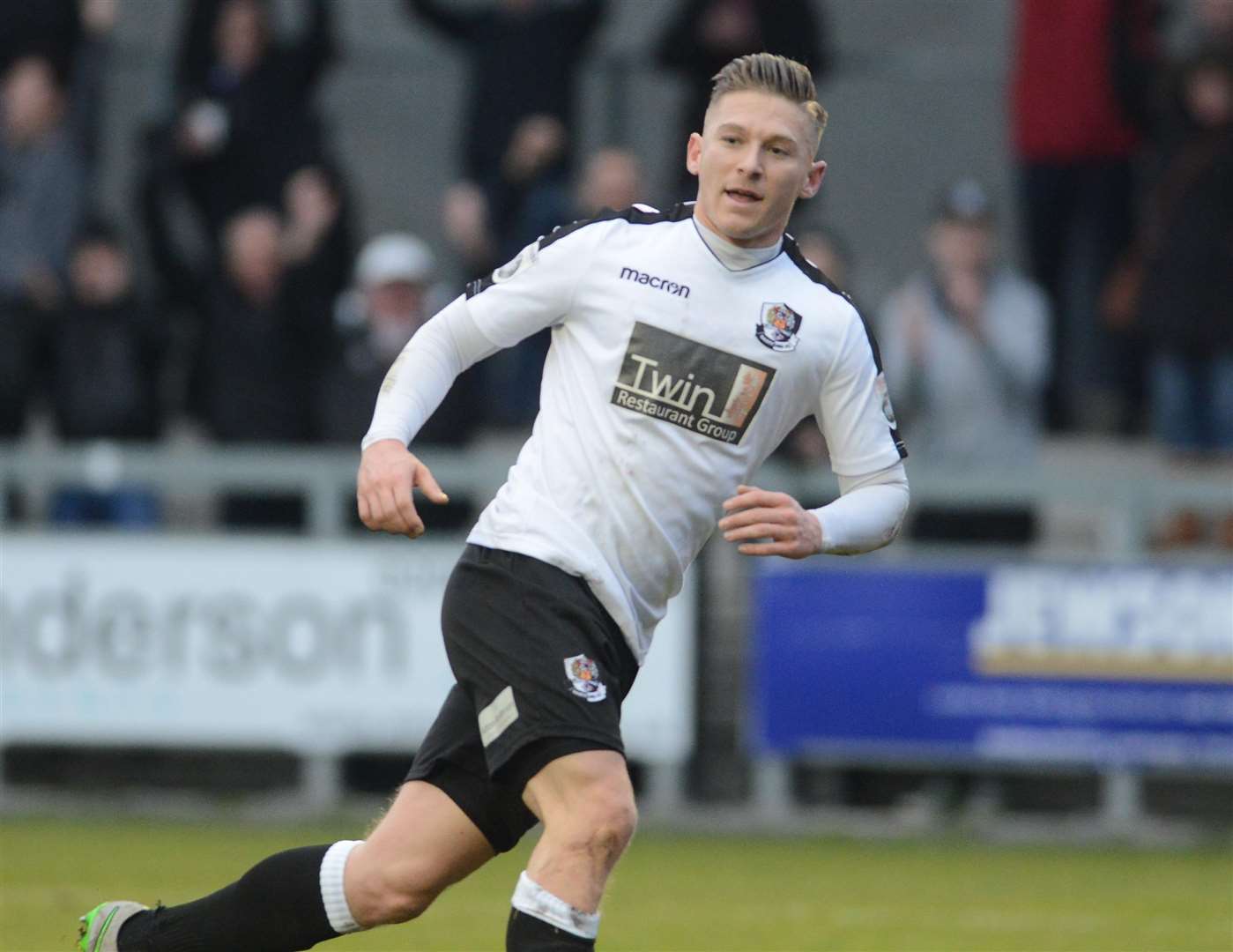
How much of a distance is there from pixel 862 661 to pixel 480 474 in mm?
2035

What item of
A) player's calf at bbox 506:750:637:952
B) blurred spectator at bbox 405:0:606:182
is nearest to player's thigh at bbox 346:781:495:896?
player's calf at bbox 506:750:637:952

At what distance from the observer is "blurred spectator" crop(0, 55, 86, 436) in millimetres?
12953

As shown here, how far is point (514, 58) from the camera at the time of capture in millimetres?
13164

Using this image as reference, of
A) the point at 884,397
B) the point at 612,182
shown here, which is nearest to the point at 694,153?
the point at 884,397

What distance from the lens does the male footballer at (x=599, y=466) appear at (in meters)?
5.48

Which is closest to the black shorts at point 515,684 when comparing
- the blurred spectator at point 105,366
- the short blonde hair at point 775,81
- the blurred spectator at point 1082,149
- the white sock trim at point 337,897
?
the white sock trim at point 337,897

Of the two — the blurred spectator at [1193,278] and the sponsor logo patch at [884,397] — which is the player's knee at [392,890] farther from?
the blurred spectator at [1193,278]

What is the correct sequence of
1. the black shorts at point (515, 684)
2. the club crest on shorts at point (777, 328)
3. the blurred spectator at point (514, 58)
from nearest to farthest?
1. the black shorts at point (515, 684)
2. the club crest on shorts at point (777, 328)
3. the blurred spectator at point (514, 58)

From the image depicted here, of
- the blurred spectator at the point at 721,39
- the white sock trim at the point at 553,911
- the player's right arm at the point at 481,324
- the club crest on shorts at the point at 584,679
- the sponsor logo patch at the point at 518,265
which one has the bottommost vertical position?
the white sock trim at the point at 553,911

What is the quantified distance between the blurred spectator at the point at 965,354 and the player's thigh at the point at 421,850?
21.0 ft

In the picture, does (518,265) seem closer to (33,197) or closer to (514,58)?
(514,58)

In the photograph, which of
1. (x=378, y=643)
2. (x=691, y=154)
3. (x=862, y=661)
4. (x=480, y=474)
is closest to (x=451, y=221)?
(x=480, y=474)

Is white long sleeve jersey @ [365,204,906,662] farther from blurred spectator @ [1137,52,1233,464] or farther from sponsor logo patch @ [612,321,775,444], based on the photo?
blurred spectator @ [1137,52,1233,464]

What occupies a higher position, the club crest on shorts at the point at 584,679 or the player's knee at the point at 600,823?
the club crest on shorts at the point at 584,679
